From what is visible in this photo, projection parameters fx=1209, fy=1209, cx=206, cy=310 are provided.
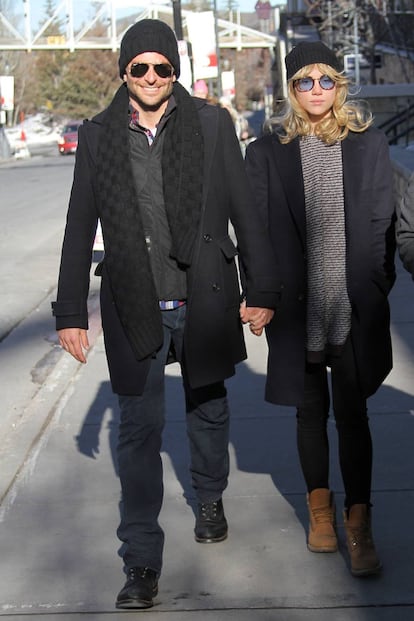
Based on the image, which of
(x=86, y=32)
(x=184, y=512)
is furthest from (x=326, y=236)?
(x=86, y=32)

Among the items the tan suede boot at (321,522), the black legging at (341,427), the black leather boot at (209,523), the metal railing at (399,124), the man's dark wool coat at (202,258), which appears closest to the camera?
the man's dark wool coat at (202,258)

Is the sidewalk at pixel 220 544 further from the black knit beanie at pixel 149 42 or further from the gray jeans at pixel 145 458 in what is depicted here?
the black knit beanie at pixel 149 42

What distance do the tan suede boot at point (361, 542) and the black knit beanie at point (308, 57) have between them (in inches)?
62.9

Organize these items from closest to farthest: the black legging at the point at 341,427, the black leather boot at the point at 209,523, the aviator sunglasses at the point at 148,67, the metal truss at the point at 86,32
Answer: the aviator sunglasses at the point at 148,67 < the black legging at the point at 341,427 < the black leather boot at the point at 209,523 < the metal truss at the point at 86,32

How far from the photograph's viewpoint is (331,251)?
14.0 ft

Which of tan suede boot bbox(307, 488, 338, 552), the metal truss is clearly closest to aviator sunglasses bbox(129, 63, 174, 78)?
tan suede boot bbox(307, 488, 338, 552)

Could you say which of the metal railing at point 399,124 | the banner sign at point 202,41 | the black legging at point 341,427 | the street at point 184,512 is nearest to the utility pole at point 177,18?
the banner sign at point 202,41

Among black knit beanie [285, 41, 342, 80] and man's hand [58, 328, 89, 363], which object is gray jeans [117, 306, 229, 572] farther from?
black knit beanie [285, 41, 342, 80]

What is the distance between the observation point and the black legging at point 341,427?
437 centimetres

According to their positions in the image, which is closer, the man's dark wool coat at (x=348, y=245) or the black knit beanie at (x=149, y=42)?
the black knit beanie at (x=149, y=42)

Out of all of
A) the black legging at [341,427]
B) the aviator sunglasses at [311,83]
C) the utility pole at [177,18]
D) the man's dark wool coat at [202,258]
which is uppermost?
the aviator sunglasses at [311,83]

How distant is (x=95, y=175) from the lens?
4172 millimetres

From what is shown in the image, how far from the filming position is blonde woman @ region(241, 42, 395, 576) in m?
4.26

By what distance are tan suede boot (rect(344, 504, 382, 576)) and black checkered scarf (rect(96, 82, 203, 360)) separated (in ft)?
3.21
